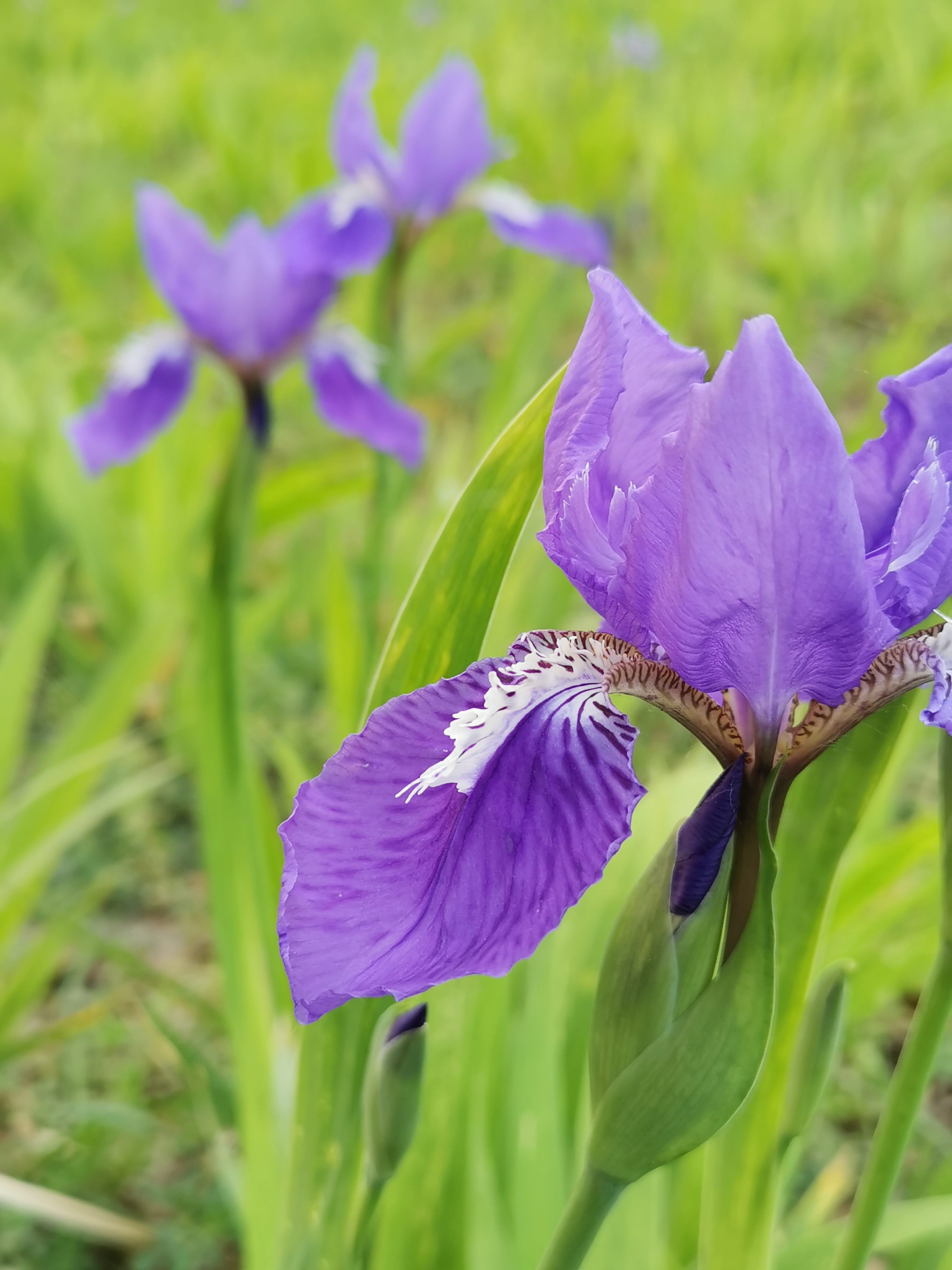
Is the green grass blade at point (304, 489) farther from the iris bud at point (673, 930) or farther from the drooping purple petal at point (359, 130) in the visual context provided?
the iris bud at point (673, 930)

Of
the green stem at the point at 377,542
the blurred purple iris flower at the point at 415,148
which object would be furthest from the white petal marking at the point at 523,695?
the blurred purple iris flower at the point at 415,148

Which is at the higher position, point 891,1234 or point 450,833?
point 450,833

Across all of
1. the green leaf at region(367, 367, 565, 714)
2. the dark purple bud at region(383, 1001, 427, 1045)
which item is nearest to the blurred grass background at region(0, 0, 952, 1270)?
the dark purple bud at region(383, 1001, 427, 1045)

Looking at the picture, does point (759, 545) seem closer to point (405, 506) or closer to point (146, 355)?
point (146, 355)

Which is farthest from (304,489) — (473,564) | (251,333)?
(473,564)

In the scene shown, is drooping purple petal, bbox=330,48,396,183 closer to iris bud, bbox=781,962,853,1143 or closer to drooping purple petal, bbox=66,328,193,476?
drooping purple petal, bbox=66,328,193,476

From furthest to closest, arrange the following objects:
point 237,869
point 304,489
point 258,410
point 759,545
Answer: point 304,489
point 258,410
point 237,869
point 759,545
